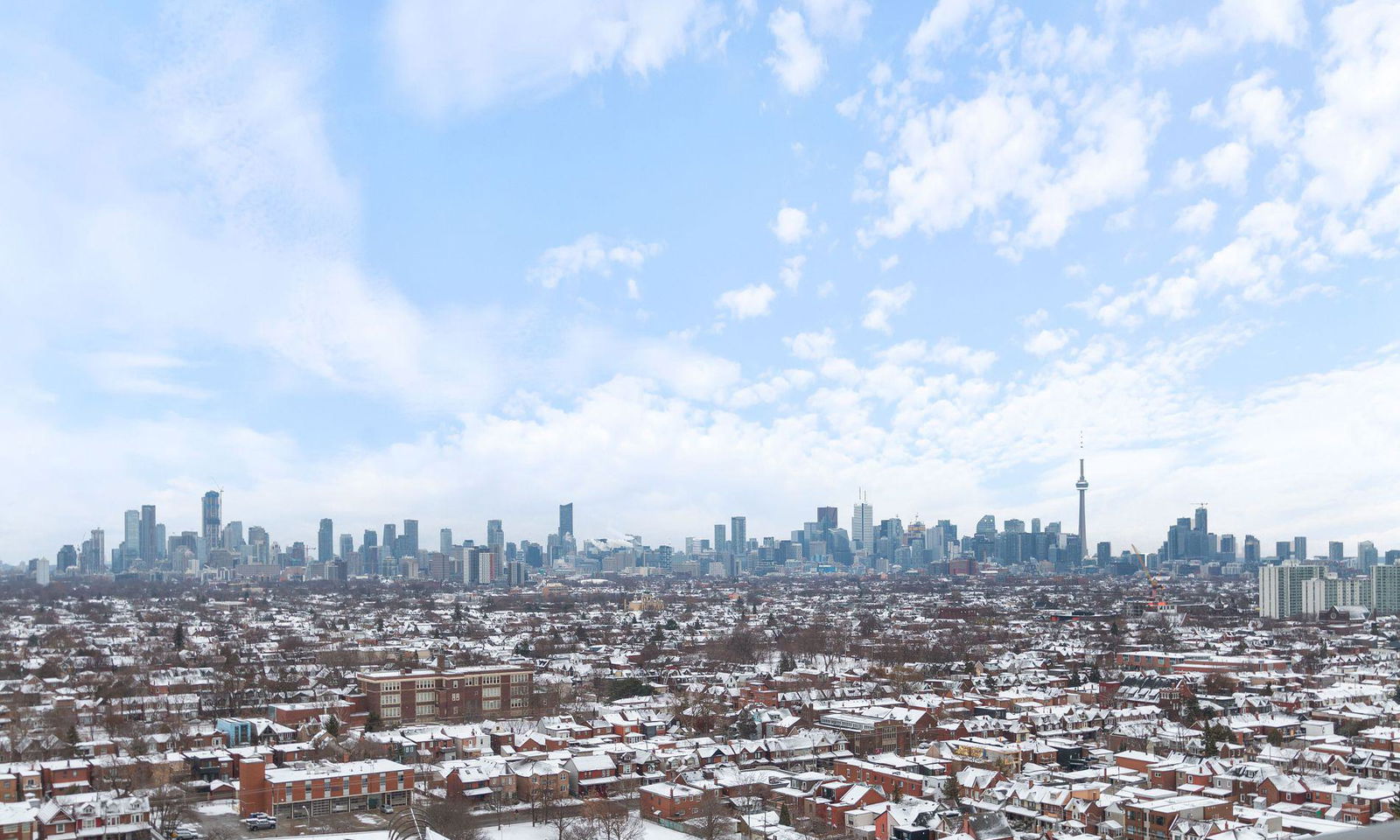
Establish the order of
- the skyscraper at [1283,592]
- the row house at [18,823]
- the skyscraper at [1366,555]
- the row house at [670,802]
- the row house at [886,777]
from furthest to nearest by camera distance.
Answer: the skyscraper at [1366,555] < the skyscraper at [1283,592] < the row house at [886,777] < the row house at [670,802] < the row house at [18,823]

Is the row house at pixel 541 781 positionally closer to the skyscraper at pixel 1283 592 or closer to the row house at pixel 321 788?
the row house at pixel 321 788

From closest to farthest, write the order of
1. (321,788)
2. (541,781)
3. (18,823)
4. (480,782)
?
(18,823)
(321,788)
(541,781)
(480,782)

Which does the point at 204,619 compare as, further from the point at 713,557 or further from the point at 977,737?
the point at 713,557

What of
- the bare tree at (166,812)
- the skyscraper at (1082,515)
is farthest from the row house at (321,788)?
the skyscraper at (1082,515)

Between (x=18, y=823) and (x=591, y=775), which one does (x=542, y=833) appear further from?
(x=18, y=823)

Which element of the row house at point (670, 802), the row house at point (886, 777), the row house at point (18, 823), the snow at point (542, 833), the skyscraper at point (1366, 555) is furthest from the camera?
the skyscraper at point (1366, 555)

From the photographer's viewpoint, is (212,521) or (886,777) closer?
(886,777)

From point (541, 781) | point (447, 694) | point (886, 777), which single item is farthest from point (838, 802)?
point (447, 694)

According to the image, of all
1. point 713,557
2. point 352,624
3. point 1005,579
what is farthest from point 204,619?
point 713,557
